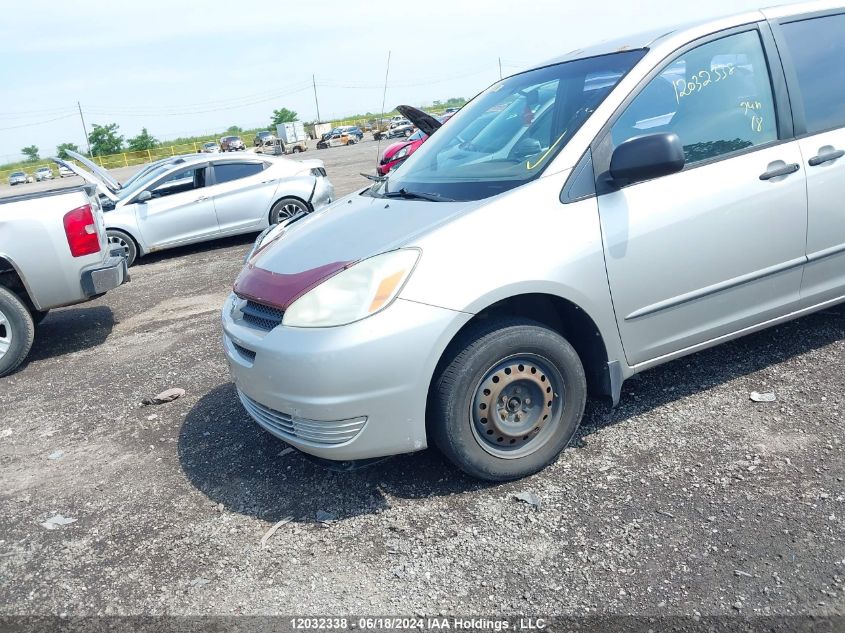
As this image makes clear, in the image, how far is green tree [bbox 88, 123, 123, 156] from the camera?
238ft

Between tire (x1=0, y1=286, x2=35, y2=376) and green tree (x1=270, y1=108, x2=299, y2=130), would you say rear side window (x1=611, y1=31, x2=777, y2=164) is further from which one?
green tree (x1=270, y1=108, x2=299, y2=130)

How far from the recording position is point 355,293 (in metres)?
2.88

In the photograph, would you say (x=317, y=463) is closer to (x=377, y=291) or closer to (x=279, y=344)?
(x=279, y=344)

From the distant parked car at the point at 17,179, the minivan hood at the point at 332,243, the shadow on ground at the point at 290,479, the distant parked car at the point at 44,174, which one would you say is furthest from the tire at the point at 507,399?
the distant parked car at the point at 44,174

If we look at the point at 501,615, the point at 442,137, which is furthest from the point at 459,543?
the point at 442,137

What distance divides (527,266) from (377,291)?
2.14ft

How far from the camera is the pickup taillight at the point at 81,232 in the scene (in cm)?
586

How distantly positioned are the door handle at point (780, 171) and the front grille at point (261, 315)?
8.04 ft

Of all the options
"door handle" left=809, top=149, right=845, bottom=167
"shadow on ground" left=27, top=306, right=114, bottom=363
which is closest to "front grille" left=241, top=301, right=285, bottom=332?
"door handle" left=809, top=149, right=845, bottom=167

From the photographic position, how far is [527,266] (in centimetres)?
297

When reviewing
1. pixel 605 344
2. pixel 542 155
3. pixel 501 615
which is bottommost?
pixel 501 615

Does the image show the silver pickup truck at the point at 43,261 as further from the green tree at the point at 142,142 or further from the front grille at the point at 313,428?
the green tree at the point at 142,142

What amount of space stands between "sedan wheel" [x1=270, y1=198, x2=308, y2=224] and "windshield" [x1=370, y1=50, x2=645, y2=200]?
6.76m

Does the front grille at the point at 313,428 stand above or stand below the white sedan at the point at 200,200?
below
